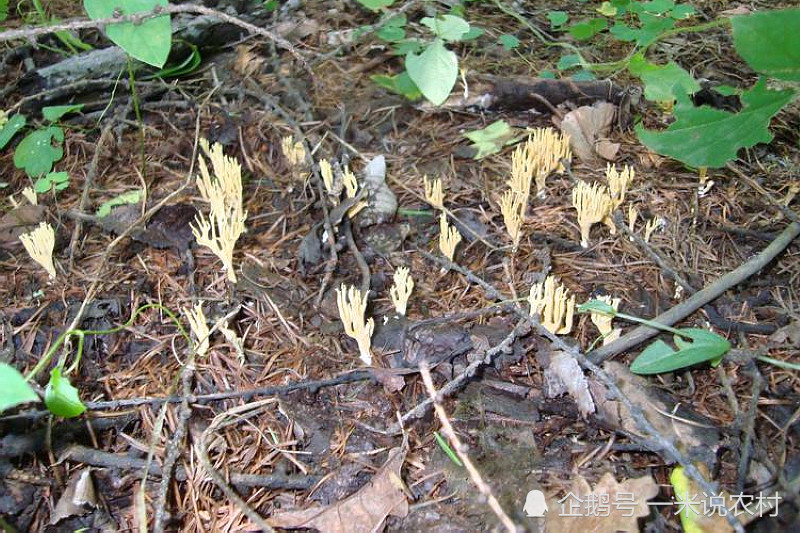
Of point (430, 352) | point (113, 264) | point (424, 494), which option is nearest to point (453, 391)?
point (430, 352)

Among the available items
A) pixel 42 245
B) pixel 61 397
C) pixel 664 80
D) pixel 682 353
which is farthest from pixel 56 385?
pixel 664 80

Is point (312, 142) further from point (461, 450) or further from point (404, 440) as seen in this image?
point (461, 450)

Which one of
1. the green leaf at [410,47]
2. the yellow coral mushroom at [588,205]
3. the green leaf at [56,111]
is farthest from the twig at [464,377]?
the green leaf at [56,111]


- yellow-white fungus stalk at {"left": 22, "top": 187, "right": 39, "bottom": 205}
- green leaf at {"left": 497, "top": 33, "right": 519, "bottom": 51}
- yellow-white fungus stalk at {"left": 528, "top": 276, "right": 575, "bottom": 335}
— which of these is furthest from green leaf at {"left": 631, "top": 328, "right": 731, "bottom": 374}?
yellow-white fungus stalk at {"left": 22, "top": 187, "right": 39, "bottom": 205}

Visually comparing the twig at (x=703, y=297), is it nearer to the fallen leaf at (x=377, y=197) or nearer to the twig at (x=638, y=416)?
the twig at (x=638, y=416)

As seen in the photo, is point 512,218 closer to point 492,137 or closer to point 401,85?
point 492,137

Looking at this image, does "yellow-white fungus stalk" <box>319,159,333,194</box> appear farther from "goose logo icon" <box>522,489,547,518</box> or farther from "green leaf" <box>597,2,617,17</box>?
"green leaf" <box>597,2,617,17</box>
